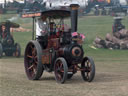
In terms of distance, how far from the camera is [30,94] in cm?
847

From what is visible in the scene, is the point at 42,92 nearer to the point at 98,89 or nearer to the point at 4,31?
the point at 98,89

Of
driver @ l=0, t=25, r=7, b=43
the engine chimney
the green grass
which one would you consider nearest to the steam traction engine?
the engine chimney

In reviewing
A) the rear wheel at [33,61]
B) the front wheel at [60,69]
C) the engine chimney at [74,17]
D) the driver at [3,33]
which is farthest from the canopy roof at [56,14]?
the driver at [3,33]

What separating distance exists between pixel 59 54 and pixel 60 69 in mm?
626

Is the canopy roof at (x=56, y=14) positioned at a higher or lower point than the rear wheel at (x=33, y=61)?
higher

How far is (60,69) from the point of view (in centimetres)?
1090

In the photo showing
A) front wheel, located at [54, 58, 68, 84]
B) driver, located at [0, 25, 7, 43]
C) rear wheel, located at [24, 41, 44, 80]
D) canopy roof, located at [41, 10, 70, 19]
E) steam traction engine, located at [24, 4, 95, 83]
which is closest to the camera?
front wheel, located at [54, 58, 68, 84]

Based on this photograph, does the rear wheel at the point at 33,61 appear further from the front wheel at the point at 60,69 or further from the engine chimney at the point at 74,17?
the engine chimney at the point at 74,17

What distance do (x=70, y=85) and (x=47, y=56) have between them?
5.08 ft

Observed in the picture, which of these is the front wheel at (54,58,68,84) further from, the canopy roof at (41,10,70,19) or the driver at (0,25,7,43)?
the driver at (0,25,7,43)

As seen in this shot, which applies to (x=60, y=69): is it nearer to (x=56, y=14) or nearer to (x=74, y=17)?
(x=56, y=14)

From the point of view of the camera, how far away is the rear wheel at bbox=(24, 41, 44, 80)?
11.3 metres

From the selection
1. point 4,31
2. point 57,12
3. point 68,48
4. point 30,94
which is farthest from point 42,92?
point 4,31

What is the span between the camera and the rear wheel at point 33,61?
37.0 ft
